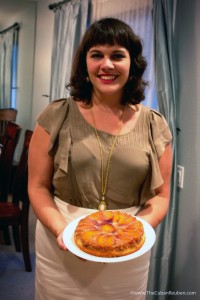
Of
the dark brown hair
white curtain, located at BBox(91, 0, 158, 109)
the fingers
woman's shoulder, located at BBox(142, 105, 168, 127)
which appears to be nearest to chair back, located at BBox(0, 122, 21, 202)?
white curtain, located at BBox(91, 0, 158, 109)

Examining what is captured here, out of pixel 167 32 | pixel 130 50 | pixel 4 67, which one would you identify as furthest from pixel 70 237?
pixel 4 67

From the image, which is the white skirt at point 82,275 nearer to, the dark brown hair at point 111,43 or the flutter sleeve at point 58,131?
the flutter sleeve at point 58,131

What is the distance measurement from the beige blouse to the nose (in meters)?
0.20

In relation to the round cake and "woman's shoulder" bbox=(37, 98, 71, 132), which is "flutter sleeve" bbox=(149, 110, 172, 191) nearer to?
the round cake

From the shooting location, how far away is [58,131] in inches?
43.5

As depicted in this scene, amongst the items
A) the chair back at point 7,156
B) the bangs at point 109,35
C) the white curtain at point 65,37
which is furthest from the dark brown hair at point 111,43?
the white curtain at point 65,37

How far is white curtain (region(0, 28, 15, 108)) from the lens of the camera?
4.58m

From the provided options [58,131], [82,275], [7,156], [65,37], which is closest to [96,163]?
[58,131]

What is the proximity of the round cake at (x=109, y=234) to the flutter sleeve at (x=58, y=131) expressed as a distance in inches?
7.9

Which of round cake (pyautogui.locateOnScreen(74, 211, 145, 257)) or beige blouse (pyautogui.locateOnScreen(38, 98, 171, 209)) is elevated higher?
beige blouse (pyautogui.locateOnScreen(38, 98, 171, 209))

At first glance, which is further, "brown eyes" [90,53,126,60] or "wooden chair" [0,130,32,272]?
"wooden chair" [0,130,32,272]

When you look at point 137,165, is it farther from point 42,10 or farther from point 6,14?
point 6,14

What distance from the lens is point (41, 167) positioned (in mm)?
1140

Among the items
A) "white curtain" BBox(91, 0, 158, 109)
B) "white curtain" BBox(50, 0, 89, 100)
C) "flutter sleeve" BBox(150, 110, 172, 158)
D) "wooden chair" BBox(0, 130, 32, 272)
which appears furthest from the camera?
"white curtain" BBox(50, 0, 89, 100)
